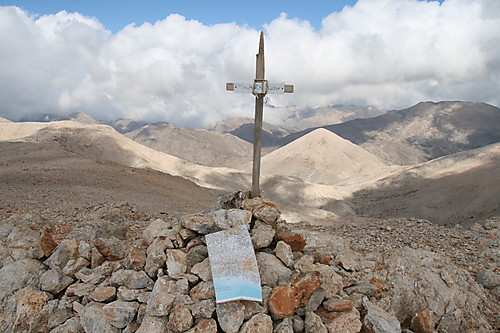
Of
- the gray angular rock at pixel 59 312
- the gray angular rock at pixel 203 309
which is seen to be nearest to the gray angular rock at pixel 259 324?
the gray angular rock at pixel 203 309

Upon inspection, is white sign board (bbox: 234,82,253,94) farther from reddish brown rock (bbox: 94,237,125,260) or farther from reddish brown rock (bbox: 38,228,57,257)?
reddish brown rock (bbox: 38,228,57,257)

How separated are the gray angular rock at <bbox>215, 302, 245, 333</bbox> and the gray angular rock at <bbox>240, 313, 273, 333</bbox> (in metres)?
0.09

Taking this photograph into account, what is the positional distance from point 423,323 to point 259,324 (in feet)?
7.79

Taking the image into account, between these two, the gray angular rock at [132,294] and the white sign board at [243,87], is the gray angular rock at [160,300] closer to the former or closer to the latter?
the gray angular rock at [132,294]

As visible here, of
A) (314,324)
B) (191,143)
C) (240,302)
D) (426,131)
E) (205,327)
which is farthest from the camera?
(191,143)

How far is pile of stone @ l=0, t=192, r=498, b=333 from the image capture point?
13.5ft

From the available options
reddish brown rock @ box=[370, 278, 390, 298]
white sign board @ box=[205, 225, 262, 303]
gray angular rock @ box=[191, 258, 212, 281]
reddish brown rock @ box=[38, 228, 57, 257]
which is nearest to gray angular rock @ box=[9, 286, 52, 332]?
reddish brown rock @ box=[38, 228, 57, 257]

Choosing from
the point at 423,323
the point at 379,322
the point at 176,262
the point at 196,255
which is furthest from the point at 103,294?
the point at 423,323

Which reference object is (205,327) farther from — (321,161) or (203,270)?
(321,161)

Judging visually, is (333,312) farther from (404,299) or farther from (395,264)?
(395,264)

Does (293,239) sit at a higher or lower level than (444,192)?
higher

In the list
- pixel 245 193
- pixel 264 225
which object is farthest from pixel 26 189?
pixel 264 225

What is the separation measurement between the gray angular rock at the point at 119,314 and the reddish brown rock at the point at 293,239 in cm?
228

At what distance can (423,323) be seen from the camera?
4645 mm
